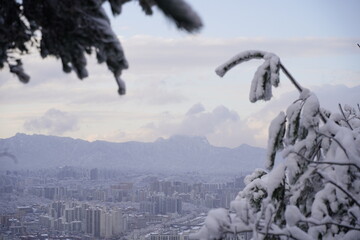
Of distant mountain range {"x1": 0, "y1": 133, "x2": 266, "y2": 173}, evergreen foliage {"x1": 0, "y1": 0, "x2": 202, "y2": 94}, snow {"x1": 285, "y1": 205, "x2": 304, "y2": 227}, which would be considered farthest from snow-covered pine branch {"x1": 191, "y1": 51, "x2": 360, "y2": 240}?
distant mountain range {"x1": 0, "y1": 133, "x2": 266, "y2": 173}

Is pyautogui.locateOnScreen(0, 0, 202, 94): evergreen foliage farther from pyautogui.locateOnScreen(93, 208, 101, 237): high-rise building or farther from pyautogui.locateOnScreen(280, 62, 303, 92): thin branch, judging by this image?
pyautogui.locateOnScreen(93, 208, 101, 237): high-rise building

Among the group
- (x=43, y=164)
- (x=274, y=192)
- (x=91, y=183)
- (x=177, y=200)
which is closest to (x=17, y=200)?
(x=177, y=200)

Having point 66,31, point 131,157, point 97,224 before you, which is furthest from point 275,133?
point 131,157

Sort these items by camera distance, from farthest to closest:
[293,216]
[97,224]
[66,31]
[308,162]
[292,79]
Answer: [97,224], [292,79], [308,162], [293,216], [66,31]

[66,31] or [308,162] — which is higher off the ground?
[66,31]

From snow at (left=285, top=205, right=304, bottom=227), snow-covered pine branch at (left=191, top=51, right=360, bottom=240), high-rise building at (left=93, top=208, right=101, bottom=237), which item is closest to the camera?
snow at (left=285, top=205, right=304, bottom=227)

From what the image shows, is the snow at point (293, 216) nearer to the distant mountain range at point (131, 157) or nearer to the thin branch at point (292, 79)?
the thin branch at point (292, 79)

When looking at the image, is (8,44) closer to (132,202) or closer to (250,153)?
(132,202)

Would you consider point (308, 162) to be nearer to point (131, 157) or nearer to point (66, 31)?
point (66, 31)

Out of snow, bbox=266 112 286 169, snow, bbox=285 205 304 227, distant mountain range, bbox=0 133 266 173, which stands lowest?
distant mountain range, bbox=0 133 266 173

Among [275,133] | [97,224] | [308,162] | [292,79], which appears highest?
[292,79]
